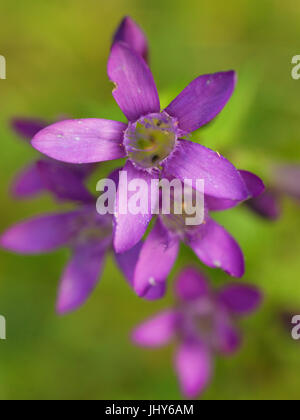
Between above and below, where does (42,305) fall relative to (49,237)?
above

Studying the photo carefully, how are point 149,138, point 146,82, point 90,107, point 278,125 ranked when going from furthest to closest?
point 278,125
point 90,107
point 149,138
point 146,82

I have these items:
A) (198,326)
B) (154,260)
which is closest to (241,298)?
(198,326)

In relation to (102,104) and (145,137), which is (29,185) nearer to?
(145,137)

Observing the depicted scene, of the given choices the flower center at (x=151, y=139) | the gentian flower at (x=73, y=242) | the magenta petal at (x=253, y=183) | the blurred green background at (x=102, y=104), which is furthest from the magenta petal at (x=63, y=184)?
the blurred green background at (x=102, y=104)

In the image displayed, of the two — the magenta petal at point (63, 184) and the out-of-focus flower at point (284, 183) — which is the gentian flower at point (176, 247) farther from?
the out-of-focus flower at point (284, 183)
